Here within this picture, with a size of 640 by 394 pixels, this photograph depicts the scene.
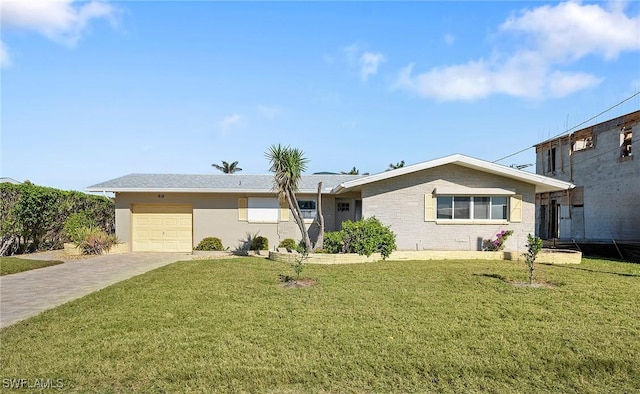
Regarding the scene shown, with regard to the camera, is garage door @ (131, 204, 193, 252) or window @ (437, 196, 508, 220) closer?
window @ (437, 196, 508, 220)

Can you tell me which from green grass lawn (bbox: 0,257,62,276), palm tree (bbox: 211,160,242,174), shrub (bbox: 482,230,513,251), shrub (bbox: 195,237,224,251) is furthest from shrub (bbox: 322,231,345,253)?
palm tree (bbox: 211,160,242,174)

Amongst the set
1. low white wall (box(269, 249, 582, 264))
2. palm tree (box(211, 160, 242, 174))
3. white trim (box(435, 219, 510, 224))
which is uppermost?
palm tree (box(211, 160, 242, 174))

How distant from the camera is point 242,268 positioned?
12086 millimetres

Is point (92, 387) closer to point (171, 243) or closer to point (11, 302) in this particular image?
point (11, 302)

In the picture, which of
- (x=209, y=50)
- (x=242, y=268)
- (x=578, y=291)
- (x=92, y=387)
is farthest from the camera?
(x=209, y=50)

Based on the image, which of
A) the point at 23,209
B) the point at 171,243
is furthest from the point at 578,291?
the point at 23,209

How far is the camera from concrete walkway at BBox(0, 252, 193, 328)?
25.1ft

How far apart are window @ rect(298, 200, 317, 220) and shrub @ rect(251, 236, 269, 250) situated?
2106 millimetres

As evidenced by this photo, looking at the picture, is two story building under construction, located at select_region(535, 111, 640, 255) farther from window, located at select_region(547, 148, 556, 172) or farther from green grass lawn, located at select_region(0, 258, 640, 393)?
green grass lawn, located at select_region(0, 258, 640, 393)

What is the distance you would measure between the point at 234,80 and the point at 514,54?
1077cm

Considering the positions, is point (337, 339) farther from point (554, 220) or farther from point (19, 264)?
point (554, 220)

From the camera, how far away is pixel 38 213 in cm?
1625

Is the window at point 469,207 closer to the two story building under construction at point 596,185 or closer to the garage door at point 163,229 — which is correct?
the two story building under construction at point 596,185

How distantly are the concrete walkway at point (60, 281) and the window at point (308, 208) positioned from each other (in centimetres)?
580
